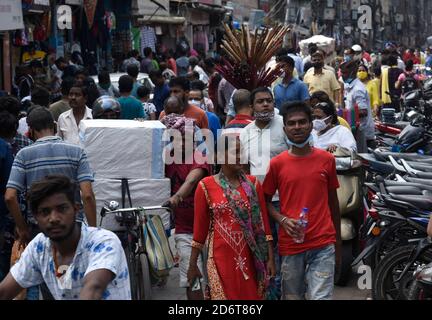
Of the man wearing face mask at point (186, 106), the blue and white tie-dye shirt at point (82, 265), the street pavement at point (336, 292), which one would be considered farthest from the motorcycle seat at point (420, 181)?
the blue and white tie-dye shirt at point (82, 265)

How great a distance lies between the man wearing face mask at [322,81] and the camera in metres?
13.6

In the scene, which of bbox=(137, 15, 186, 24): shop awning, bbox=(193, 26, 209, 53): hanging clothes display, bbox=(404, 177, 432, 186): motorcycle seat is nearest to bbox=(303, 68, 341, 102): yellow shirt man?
bbox=(404, 177, 432, 186): motorcycle seat

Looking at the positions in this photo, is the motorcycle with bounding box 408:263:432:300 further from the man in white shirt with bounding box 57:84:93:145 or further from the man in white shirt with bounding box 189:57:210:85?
the man in white shirt with bounding box 189:57:210:85

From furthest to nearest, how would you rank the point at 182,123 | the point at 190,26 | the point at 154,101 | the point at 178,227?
1. the point at 190,26
2. the point at 154,101
3. the point at 182,123
4. the point at 178,227

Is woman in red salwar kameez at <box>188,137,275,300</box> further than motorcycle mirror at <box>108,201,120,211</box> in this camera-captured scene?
No

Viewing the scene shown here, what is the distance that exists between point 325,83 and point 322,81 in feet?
0.16

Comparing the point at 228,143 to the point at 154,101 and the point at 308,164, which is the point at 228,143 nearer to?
the point at 308,164

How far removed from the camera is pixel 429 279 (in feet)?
19.1

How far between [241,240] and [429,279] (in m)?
1.11

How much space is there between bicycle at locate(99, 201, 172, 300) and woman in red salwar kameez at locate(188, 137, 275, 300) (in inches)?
46.4

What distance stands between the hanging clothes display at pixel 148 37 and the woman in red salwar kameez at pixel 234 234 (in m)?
22.9

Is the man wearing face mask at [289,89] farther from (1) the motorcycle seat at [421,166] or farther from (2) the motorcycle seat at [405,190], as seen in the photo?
(2) the motorcycle seat at [405,190]

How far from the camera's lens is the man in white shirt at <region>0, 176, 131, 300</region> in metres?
3.99
